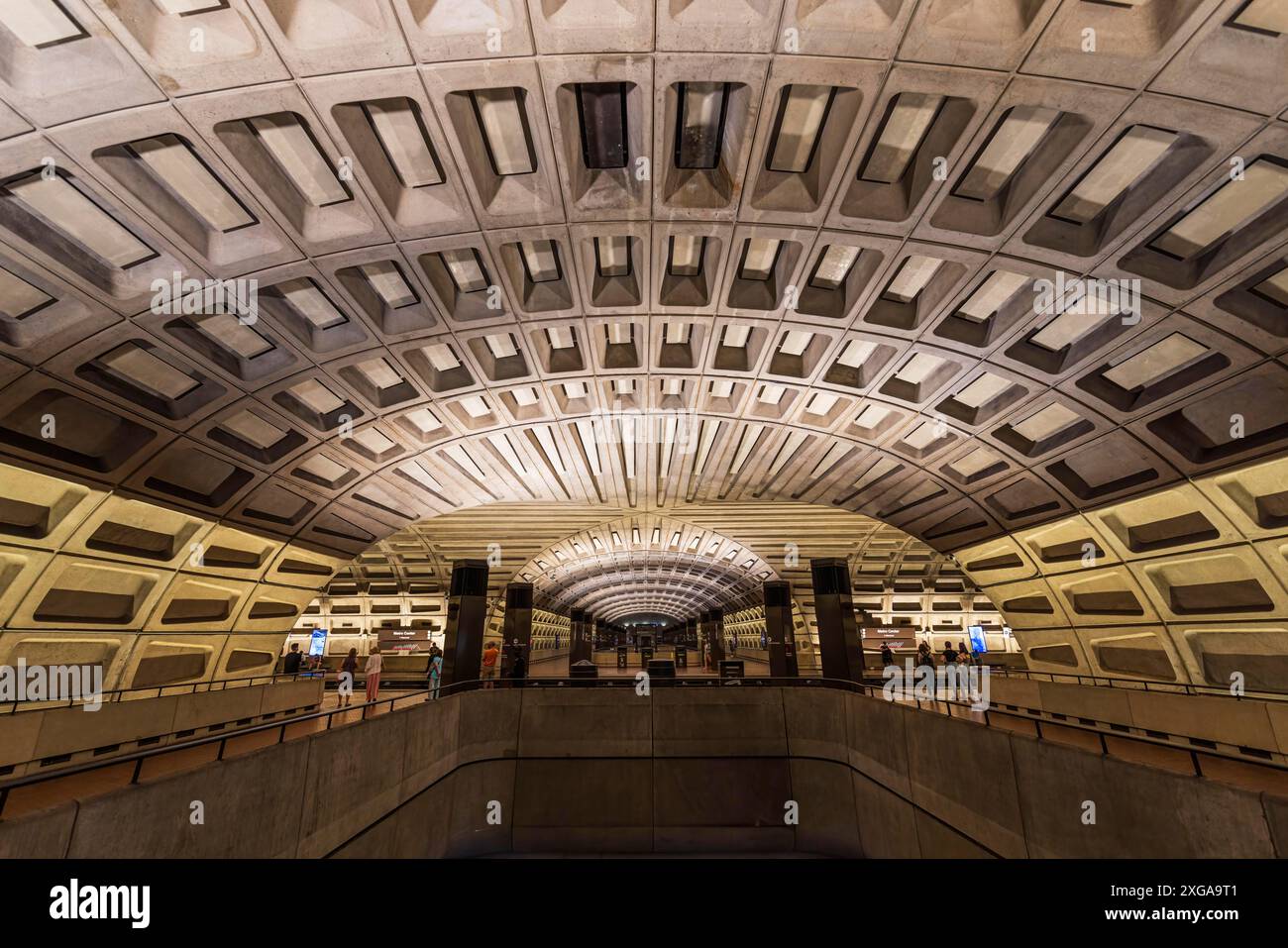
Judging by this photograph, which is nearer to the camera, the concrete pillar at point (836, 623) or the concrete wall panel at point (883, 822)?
the concrete wall panel at point (883, 822)

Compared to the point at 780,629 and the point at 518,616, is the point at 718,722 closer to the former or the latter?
the point at 780,629

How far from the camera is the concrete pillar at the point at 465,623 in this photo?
18.7 meters

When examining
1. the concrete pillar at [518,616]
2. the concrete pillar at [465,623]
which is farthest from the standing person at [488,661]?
the concrete pillar at [518,616]

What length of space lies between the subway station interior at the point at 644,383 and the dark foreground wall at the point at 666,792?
82mm

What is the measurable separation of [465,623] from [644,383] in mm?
10847

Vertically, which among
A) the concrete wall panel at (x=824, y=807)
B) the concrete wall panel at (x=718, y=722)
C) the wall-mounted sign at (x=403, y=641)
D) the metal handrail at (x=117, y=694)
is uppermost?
the wall-mounted sign at (x=403, y=641)

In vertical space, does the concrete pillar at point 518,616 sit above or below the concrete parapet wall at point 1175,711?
above

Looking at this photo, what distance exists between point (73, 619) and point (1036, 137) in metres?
22.4

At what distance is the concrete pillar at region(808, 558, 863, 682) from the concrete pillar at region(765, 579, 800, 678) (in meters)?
7.13

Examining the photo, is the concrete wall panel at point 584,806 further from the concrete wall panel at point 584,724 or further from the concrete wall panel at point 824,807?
the concrete wall panel at point 824,807

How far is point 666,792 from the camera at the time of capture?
1616 centimetres

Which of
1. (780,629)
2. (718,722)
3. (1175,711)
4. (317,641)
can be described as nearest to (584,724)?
(718,722)

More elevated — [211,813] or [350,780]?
[211,813]

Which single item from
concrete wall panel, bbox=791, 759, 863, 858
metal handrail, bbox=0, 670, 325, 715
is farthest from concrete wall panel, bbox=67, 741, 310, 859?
concrete wall panel, bbox=791, 759, 863, 858
